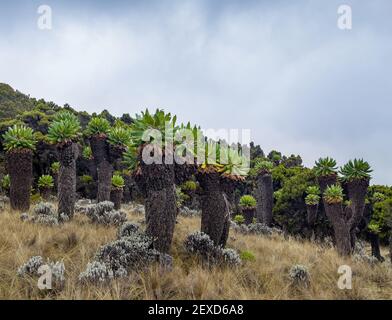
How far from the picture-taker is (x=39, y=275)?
629 cm

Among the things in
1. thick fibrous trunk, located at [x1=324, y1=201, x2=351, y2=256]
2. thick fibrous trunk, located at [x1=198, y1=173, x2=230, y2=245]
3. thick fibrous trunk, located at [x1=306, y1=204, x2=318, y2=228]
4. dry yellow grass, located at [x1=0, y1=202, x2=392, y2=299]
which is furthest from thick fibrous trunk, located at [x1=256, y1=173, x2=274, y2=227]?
thick fibrous trunk, located at [x1=198, y1=173, x2=230, y2=245]

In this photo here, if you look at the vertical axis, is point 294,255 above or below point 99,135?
below

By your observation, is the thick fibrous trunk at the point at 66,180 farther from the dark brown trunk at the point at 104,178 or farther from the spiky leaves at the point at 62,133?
the dark brown trunk at the point at 104,178

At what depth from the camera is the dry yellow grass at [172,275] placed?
5.91 meters

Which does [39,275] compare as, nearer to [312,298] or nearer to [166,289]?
[166,289]

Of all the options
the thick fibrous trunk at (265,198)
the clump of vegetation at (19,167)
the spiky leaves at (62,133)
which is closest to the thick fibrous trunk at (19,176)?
the clump of vegetation at (19,167)

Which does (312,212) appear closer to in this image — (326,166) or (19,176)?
(326,166)

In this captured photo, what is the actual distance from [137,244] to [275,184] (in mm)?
20491

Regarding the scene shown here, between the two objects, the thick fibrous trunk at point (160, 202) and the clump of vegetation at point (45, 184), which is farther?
the clump of vegetation at point (45, 184)

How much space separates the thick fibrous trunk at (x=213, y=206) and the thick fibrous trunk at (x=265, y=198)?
1085 cm

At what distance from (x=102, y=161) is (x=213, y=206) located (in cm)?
656

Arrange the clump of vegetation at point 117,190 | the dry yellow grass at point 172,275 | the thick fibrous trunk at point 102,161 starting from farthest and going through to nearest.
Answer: the clump of vegetation at point 117,190
the thick fibrous trunk at point 102,161
the dry yellow grass at point 172,275

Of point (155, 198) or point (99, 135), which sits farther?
point (99, 135)
